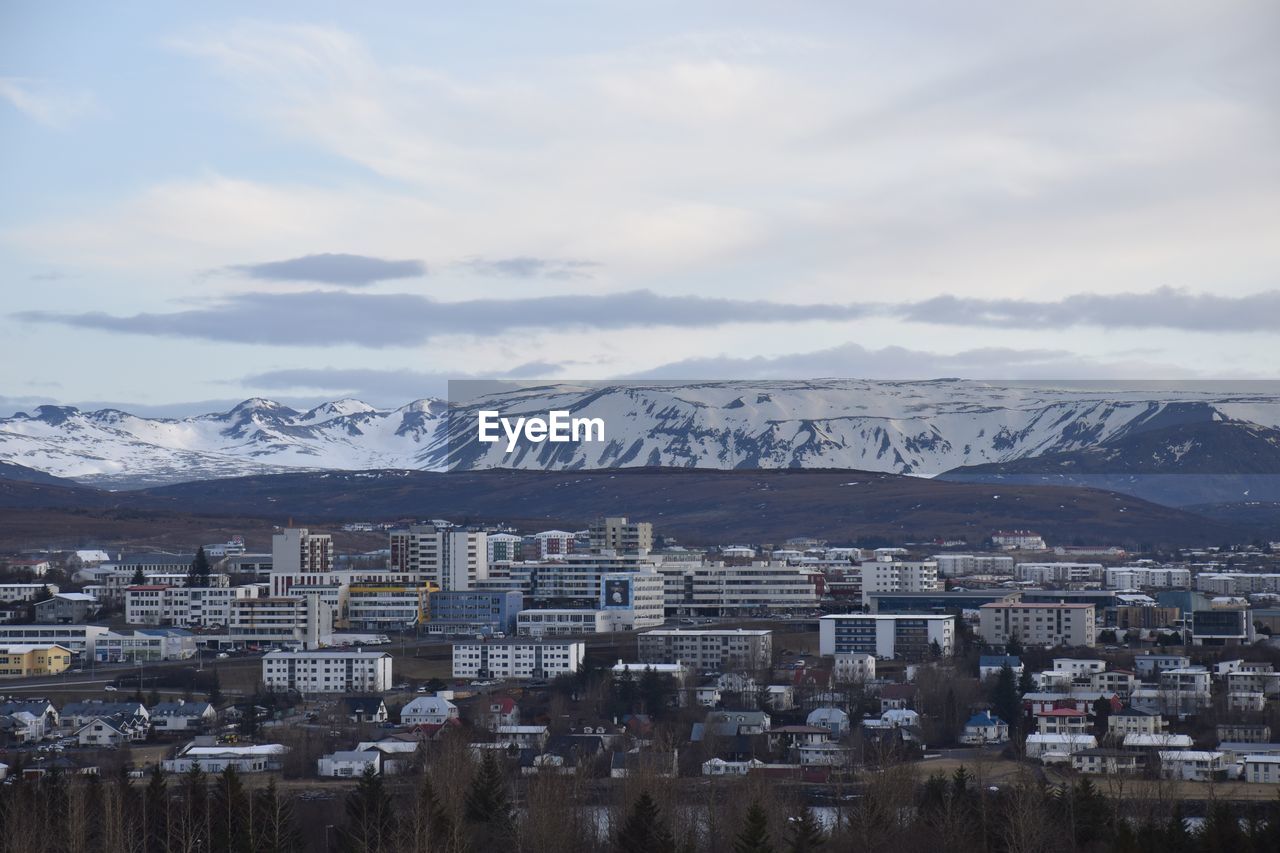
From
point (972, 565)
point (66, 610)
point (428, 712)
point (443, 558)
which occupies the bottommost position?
point (972, 565)

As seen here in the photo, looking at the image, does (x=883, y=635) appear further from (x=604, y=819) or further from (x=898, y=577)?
(x=604, y=819)

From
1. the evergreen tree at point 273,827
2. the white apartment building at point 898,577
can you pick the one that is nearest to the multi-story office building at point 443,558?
the white apartment building at point 898,577

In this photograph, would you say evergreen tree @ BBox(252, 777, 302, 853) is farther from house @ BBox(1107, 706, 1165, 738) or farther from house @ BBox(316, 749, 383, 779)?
house @ BBox(1107, 706, 1165, 738)

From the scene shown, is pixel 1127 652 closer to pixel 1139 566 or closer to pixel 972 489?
pixel 1139 566

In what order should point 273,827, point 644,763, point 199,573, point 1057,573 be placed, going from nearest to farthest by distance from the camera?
point 273,827 < point 644,763 < point 199,573 < point 1057,573

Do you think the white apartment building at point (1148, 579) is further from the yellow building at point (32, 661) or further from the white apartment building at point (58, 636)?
the yellow building at point (32, 661)

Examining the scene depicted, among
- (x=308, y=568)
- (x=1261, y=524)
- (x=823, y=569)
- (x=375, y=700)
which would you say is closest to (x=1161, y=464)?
(x=1261, y=524)

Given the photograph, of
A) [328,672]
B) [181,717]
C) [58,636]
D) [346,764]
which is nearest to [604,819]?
[346,764]
